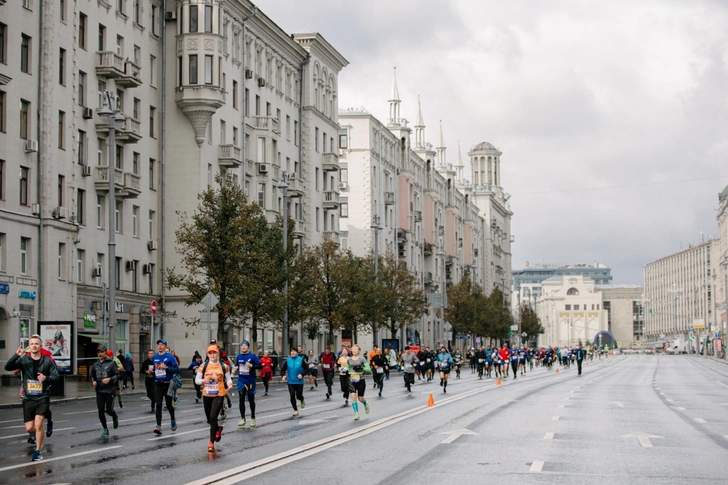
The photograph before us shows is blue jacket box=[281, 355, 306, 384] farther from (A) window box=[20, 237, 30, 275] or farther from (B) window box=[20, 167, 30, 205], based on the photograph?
(B) window box=[20, 167, 30, 205]

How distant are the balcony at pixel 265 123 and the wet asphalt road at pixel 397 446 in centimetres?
3728

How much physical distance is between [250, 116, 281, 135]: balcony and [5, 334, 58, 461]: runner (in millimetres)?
50679

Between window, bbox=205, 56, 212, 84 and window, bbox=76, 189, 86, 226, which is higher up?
window, bbox=205, 56, 212, 84

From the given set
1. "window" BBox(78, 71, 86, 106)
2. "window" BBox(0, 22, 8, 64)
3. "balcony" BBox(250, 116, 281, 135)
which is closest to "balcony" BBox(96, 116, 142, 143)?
"window" BBox(78, 71, 86, 106)

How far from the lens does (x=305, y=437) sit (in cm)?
2028

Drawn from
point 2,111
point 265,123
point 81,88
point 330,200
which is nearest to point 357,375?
point 2,111

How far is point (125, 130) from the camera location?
5153 cm

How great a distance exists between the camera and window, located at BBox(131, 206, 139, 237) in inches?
2140

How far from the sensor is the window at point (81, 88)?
162 feet

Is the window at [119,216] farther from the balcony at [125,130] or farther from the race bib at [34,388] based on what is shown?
the race bib at [34,388]

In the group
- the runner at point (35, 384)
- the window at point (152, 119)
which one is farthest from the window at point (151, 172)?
the runner at point (35, 384)

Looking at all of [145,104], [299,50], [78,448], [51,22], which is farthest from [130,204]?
[78,448]

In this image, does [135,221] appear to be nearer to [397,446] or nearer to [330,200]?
[330,200]

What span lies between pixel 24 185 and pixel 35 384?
2870cm
